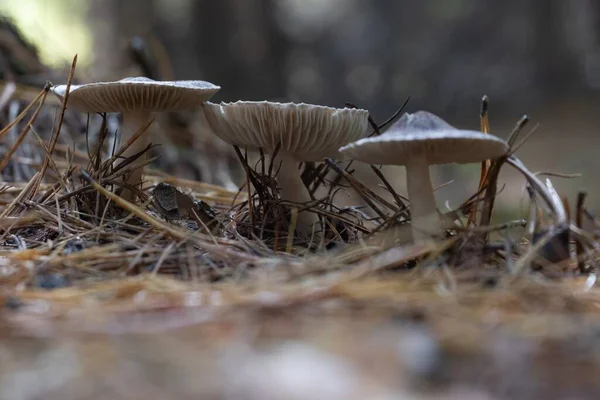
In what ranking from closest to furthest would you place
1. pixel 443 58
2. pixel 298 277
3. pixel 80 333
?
pixel 80 333
pixel 298 277
pixel 443 58

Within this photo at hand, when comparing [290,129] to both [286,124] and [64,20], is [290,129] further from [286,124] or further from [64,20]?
[64,20]

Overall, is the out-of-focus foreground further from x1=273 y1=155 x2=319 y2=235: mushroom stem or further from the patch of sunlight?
the patch of sunlight

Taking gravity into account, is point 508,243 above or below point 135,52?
below

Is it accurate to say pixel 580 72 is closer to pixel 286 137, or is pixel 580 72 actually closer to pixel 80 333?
pixel 286 137

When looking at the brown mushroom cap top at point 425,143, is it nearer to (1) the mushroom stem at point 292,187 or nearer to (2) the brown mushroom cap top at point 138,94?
(1) the mushroom stem at point 292,187

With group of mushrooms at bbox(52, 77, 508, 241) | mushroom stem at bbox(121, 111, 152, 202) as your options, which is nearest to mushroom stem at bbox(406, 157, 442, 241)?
group of mushrooms at bbox(52, 77, 508, 241)

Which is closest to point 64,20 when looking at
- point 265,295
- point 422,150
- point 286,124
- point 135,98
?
point 135,98

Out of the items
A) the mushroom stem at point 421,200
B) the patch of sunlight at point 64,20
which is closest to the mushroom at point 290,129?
the mushroom stem at point 421,200

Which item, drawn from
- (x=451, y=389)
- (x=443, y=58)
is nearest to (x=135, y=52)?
(x=451, y=389)
